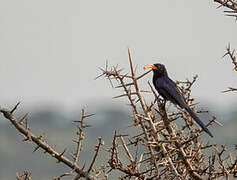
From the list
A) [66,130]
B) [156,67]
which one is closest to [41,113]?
[66,130]

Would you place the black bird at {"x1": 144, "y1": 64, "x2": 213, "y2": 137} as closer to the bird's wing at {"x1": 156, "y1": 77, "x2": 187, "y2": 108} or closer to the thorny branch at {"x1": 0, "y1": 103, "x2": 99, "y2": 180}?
the bird's wing at {"x1": 156, "y1": 77, "x2": 187, "y2": 108}

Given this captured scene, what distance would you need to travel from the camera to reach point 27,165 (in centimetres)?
13600

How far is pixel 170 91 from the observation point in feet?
29.7

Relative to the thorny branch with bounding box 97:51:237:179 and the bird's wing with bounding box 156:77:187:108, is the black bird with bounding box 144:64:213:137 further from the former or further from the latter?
the thorny branch with bounding box 97:51:237:179

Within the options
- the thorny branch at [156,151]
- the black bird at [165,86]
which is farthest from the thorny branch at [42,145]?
the black bird at [165,86]

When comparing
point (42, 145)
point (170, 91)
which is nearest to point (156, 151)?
point (42, 145)

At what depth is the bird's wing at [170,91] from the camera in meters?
8.57

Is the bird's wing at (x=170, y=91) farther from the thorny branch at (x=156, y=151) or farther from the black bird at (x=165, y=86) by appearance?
the thorny branch at (x=156, y=151)

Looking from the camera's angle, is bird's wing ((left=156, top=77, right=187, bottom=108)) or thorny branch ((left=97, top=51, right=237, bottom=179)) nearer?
thorny branch ((left=97, top=51, right=237, bottom=179))

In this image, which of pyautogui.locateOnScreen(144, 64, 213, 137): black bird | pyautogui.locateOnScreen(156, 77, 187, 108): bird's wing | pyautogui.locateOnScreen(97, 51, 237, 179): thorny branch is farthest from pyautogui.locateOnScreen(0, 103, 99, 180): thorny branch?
pyautogui.locateOnScreen(156, 77, 187, 108): bird's wing

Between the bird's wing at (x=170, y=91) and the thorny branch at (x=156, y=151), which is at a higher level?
the bird's wing at (x=170, y=91)

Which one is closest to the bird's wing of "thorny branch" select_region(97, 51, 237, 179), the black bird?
the black bird

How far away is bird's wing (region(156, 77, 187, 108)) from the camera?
8.57 metres

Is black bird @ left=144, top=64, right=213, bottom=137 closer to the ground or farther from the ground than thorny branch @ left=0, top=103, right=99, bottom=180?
farther from the ground
